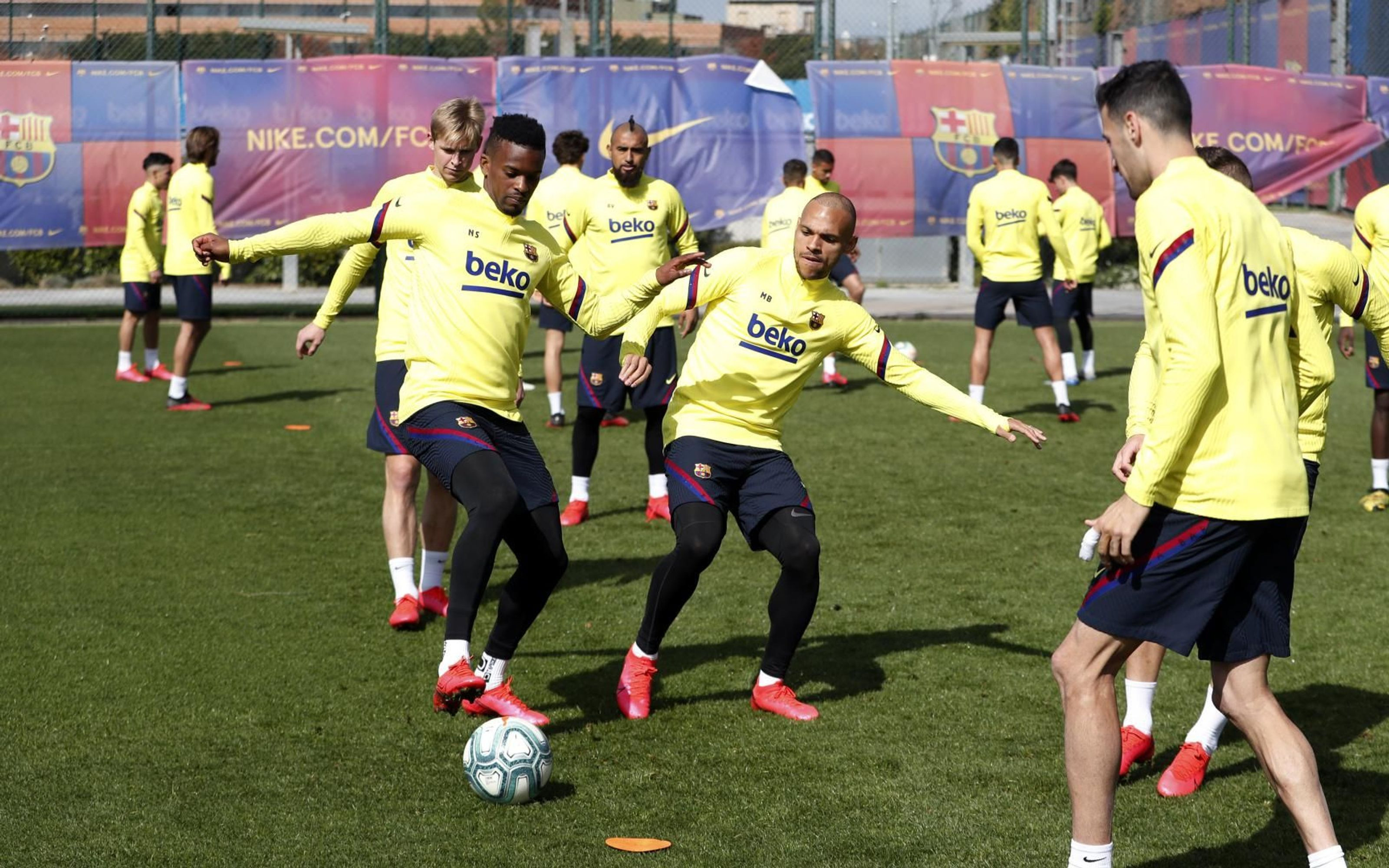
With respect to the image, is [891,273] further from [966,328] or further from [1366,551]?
[1366,551]

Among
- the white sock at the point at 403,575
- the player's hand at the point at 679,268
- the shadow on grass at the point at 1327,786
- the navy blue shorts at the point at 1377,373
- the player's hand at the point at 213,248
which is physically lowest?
the shadow on grass at the point at 1327,786

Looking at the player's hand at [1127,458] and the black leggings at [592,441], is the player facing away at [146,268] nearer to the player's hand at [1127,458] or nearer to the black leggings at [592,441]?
the black leggings at [592,441]

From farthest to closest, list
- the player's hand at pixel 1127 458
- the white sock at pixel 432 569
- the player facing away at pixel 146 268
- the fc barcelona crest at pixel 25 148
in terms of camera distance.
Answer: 1. the fc barcelona crest at pixel 25 148
2. the player facing away at pixel 146 268
3. the white sock at pixel 432 569
4. the player's hand at pixel 1127 458

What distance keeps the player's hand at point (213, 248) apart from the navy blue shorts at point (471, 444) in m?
0.95

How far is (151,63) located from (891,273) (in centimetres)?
1248

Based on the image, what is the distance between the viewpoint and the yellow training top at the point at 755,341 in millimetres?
5766

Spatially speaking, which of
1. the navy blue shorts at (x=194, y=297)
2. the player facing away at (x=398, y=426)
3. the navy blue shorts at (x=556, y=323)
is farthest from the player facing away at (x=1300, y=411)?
the navy blue shorts at (x=194, y=297)

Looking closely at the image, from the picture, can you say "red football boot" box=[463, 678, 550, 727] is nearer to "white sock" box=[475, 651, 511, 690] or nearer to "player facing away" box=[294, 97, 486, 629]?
"white sock" box=[475, 651, 511, 690]

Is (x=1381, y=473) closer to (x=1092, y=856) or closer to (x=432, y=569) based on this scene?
(x=432, y=569)

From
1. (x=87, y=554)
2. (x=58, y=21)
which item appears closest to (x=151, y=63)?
(x=58, y=21)

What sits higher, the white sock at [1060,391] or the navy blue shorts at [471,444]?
the navy blue shorts at [471,444]

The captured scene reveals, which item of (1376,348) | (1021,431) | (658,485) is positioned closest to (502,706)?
(1021,431)

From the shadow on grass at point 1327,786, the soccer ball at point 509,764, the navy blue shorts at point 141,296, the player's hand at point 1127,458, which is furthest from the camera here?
the navy blue shorts at point 141,296

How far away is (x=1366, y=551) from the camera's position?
828 centimetres
